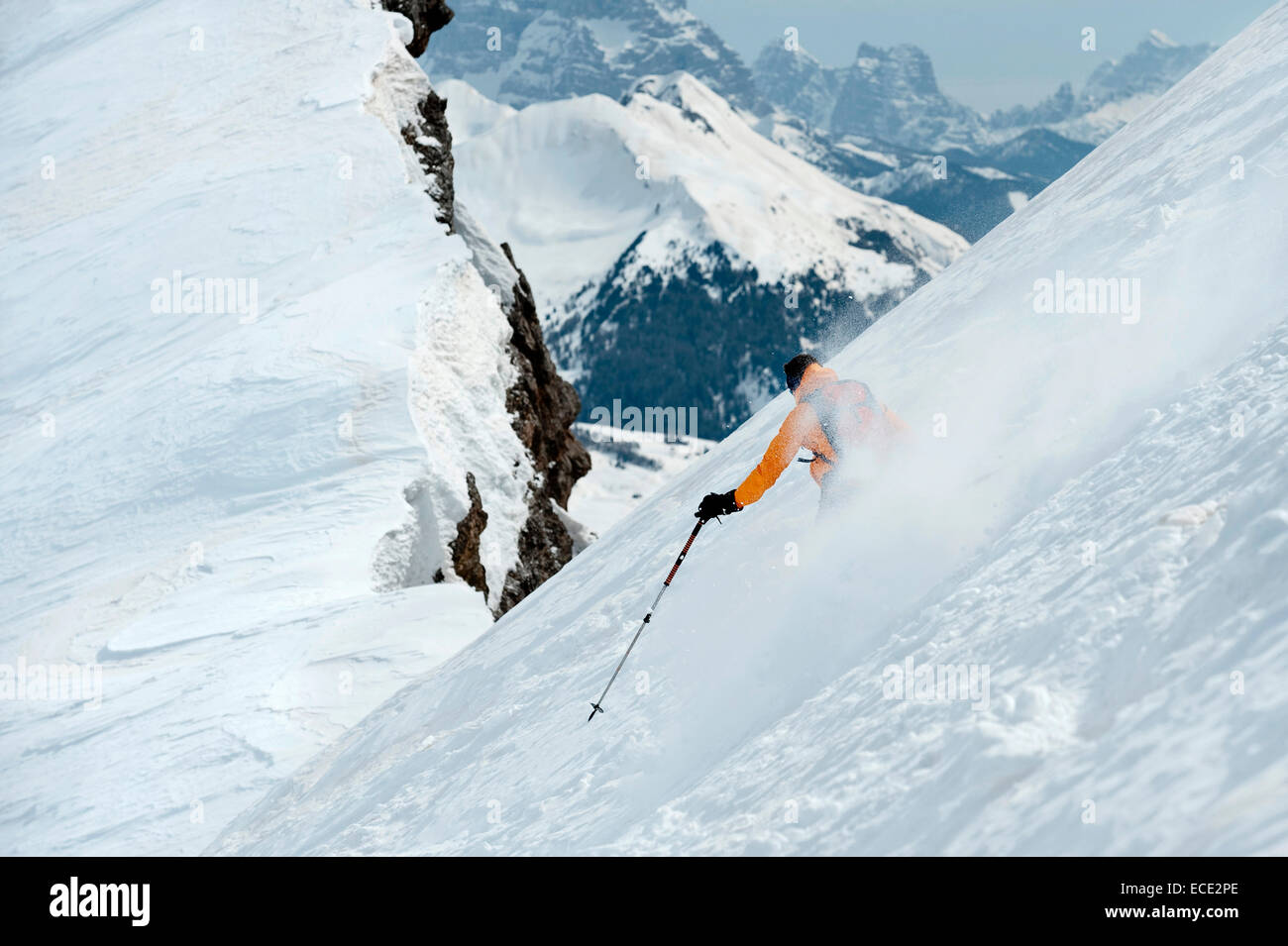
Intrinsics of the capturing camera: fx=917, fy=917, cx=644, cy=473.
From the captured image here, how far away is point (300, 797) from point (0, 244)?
88.0 ft

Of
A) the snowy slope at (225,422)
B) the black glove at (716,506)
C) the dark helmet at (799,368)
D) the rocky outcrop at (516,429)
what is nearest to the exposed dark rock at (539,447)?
the rocky outcrop at (516,429)

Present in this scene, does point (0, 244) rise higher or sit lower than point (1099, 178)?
lower

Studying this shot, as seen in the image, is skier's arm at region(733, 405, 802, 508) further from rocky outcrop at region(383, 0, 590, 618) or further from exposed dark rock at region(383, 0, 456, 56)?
exposed dark rock at region(383, 0, 456, 56)

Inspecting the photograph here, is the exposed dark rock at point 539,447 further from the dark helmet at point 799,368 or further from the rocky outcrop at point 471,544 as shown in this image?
the dark helmet at point 799,368

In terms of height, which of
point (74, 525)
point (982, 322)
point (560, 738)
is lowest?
point (74, 525)

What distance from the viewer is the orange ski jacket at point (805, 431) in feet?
24.5

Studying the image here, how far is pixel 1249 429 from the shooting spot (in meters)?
5.48

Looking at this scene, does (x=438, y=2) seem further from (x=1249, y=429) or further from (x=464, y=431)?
(x=1249, y=429)

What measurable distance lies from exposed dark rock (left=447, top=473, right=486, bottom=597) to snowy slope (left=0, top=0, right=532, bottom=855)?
45 cm

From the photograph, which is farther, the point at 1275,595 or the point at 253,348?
the point at 253,348

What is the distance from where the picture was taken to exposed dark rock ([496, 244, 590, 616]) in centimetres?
2358

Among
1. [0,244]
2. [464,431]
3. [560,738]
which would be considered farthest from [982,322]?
[0,244]

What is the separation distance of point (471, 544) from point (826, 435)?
41.7 feet

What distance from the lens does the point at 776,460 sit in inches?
294
